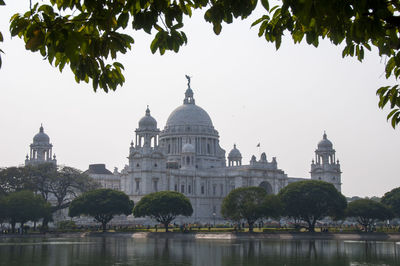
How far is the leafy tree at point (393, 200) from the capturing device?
116688 mm

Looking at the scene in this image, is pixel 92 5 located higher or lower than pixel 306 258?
higher

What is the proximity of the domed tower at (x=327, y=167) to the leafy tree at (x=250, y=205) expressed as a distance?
232ft

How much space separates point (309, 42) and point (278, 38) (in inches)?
48.0

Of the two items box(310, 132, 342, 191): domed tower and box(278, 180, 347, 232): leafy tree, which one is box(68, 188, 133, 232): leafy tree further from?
box(310, 132, 342, 191): domed tower

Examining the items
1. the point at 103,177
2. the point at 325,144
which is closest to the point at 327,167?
the point at 325,144

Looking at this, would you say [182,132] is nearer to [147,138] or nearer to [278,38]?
[147,138]

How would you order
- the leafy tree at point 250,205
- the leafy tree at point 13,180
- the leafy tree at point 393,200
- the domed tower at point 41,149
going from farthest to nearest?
1. the domed tower at point 41,149
2. the leafy tree at point 393,200
3. the leafy tree at point 13,180
4. the leafy tree at point 250,205

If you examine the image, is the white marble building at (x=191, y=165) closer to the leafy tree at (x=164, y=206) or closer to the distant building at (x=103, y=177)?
the distant building at (x=103, y=177)

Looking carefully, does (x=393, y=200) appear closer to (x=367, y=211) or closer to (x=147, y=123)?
(x=367, y=211)

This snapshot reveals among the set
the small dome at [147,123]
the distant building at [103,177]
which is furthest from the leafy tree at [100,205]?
the distant building at [103,177]

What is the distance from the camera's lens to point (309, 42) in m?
10.2

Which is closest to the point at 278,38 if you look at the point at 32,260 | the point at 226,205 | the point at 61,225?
the point at 32,260

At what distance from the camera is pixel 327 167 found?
166875mm

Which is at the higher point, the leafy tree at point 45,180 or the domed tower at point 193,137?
the domed tower at point 193,137
